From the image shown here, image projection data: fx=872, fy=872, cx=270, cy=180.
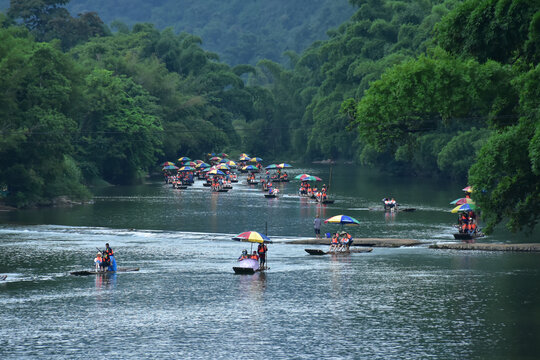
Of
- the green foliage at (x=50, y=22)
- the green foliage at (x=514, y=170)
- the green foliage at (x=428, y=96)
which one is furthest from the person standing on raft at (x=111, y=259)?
the green foliage at (x=50, y=22)

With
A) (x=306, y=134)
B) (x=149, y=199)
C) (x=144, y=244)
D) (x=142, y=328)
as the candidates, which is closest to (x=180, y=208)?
(x=149, y=199)

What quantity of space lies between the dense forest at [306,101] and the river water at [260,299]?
466cm

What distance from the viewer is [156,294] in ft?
127

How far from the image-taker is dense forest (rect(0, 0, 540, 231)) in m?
34.8

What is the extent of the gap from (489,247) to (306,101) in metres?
132

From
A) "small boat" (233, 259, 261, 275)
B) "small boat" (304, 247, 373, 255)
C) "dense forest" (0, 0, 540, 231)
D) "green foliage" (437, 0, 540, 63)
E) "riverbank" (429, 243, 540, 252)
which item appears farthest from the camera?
"small boat" (304, 247, 373, 255)

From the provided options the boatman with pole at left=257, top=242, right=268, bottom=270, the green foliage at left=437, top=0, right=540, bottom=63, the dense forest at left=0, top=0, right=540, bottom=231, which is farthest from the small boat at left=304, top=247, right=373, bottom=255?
the green foliage at left=437, top=0, right=540, bottom=63

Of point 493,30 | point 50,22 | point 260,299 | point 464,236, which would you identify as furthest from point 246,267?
point 50,22

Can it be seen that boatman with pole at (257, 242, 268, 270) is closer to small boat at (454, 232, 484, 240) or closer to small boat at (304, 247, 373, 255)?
small boat at (304, 247, 373, 255)

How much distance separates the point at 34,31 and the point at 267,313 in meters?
124

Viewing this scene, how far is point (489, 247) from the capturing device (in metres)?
52.4

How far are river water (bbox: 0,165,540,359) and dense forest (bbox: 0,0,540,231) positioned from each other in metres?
4.66

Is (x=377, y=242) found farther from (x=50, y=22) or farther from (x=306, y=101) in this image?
(x=306, y=101)

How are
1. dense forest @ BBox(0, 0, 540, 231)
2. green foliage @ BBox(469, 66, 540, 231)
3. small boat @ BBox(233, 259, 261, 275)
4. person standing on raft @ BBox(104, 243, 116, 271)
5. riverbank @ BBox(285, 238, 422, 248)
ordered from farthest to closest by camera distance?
riverbank @ BBox(285, 238, 422, 248), person standing on raft @ BBox(104, 243, 116, 271), small boat @ BBox(233, 259, 261, 275), dense forest @ BBox(0, 0, 540, 231), green foliage @ BBox(469, 66, 540, 231)
